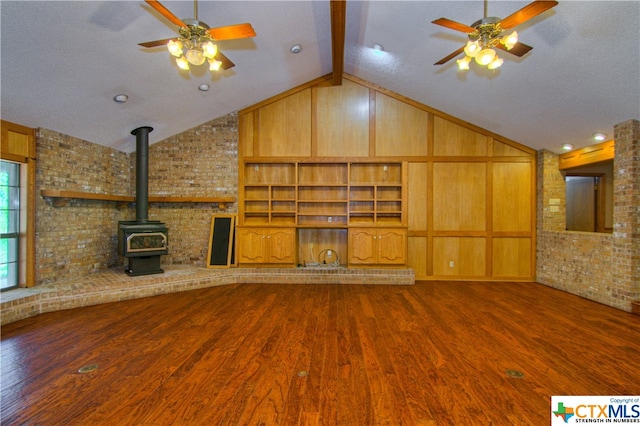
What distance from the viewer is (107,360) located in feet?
8.04

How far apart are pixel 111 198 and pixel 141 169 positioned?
69 cm

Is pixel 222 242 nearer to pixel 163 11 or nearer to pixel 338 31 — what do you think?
pixel 163 11

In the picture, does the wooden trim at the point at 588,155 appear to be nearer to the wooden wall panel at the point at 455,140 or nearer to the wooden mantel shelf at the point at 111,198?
the wooden wall panel at the point at 455,140

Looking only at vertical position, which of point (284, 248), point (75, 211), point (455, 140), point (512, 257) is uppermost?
point (455, 140)

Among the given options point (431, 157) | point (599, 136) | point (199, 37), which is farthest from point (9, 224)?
point (599, 136)

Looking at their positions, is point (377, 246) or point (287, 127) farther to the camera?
point (287, 127)

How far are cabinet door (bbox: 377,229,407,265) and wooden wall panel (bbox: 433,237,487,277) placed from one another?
734mm

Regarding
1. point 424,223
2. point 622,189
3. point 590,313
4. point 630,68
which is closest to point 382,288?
point 424,223

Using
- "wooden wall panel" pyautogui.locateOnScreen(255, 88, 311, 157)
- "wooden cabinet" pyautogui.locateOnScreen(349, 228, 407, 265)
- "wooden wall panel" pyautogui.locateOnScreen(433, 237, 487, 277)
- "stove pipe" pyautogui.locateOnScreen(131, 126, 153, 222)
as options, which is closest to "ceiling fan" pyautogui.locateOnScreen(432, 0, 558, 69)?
"wooden cabinet" pyautogui.locateOnScreen(349, 228, 407, 265)

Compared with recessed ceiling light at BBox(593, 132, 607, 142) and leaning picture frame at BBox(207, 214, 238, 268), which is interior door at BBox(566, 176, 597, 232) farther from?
leaning picture frame at BBox(207, 214, 238, 268)

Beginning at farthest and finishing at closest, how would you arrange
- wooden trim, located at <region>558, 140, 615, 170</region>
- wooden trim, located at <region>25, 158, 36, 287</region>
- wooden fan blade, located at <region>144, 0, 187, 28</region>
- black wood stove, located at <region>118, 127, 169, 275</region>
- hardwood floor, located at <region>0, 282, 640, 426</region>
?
black wood stove, located at <region>118, 127, 169, 275</region>
wooden trim, located at <region>558, 140, 615, 170</region>
wooden trim, located at <region>25, 158, 36, 287</region>
wooden fan blade, located at <region>144, 0, 187, 28</region>
hardwood floor, located at <region>0, 282, 640, 426</region>

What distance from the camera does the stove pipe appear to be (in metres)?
4.89

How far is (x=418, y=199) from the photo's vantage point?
5.48 meters

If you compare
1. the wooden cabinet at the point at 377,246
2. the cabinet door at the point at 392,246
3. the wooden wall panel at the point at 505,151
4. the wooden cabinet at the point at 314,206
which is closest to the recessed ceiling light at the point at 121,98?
the wooden cabinet at the point at 314,206
